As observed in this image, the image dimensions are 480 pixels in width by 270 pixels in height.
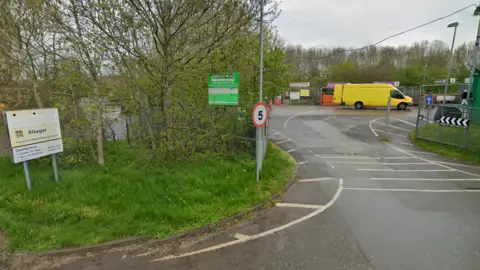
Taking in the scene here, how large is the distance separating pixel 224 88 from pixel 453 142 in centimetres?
1045

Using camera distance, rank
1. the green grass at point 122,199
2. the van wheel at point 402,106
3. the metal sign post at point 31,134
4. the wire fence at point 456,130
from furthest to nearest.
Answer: the van wheel at point 402,106
the wire fence at point 456,130
the metal sign post at point 31,134
the green grass at point 122,199

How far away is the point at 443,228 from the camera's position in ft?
15.3

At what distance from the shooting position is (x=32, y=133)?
5.61 meters

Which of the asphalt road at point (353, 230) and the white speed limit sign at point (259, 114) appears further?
the white speed limit sign at point (259, 114)

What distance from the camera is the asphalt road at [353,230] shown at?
3.77 metres

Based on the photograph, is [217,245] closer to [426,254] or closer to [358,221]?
[358,221]

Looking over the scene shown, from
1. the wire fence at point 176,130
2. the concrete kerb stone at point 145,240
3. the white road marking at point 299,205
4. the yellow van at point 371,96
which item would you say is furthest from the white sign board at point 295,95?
the concrete kerb stone at point 145,240

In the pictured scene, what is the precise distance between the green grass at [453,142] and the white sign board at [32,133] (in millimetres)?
13076

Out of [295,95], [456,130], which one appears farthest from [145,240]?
[295,95]

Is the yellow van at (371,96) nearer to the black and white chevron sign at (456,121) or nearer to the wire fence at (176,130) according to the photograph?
the black and white chevron sign at (456,121)

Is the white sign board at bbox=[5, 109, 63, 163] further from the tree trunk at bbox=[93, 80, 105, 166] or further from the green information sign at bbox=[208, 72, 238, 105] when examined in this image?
the green information sign at bbox=[208, 72, 238, 105]

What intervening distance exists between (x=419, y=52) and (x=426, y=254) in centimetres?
6532

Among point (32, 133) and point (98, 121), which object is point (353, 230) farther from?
point (98, 121)

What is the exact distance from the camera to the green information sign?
6.88 metres
